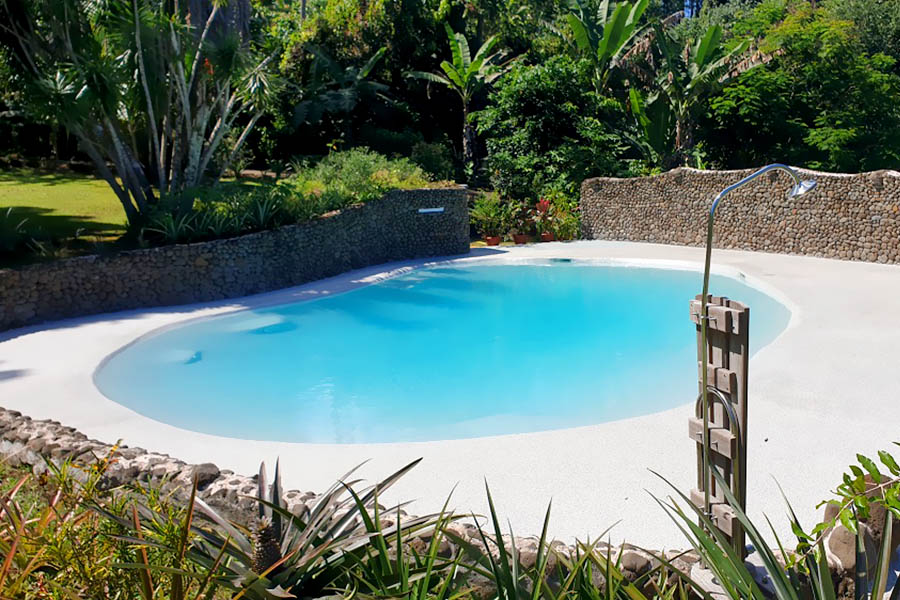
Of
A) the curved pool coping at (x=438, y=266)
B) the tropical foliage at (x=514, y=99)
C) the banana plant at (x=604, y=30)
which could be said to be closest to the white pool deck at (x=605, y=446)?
the curved pool coping at (x=438, y=266)

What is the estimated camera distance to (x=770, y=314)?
13.3 meters

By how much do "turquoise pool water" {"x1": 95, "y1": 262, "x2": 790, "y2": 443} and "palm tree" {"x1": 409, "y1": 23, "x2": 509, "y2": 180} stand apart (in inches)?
382

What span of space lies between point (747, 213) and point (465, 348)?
10.4m

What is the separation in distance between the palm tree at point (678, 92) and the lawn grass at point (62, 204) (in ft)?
49.7

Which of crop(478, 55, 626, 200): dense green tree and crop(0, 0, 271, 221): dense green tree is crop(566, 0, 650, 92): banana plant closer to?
crop(478, 55, 626, 200): dense green tree

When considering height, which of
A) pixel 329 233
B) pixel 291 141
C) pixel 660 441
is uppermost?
pixel 291 141

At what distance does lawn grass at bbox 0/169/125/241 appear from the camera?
1720 cm

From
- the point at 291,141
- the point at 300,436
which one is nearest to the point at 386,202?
the point at 291,141

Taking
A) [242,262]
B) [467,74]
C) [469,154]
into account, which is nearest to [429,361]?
[242,262]

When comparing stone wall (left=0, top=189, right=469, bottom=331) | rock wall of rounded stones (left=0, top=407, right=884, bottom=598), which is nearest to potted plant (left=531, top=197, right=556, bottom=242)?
stone wall (left=0, top=189, right=469, bottom=331)

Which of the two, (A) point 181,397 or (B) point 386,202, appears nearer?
(A) point 181,397

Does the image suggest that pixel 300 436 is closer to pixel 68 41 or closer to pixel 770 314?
pixel 770 314

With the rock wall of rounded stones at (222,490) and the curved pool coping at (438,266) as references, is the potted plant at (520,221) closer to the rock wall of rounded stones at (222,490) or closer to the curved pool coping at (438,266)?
the curved pool coping at (438,266)

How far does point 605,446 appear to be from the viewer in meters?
6.78
